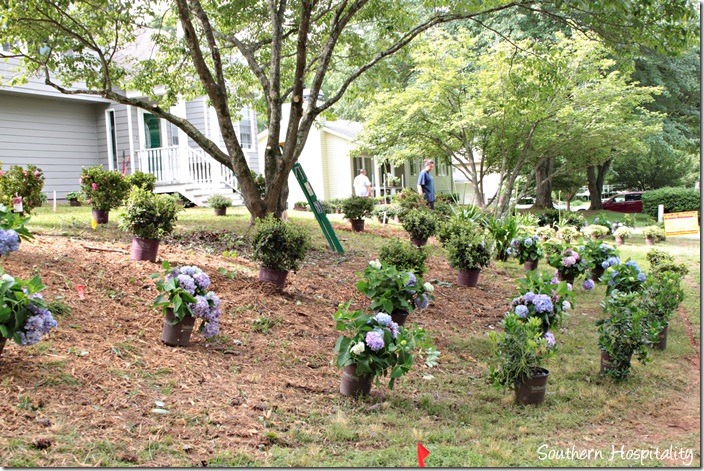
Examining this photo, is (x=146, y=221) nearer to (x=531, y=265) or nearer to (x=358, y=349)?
(x=358, y=349)

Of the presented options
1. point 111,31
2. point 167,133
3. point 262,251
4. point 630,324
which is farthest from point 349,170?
point 630,324

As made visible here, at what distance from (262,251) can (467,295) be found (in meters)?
3.22

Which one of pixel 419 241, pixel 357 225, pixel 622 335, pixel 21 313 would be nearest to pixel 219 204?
pixel 357 225

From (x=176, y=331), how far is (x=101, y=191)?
5134 mm

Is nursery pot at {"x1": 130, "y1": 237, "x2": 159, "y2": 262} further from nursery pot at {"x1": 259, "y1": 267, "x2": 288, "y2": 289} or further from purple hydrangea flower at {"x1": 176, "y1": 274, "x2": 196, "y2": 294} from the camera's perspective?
purple hydrangea flower at {"x1": 176, "y1": 274, "x2": 196, "y2": 294}

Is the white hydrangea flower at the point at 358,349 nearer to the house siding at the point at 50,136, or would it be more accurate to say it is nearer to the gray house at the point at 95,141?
the gray house at the point at 95,141

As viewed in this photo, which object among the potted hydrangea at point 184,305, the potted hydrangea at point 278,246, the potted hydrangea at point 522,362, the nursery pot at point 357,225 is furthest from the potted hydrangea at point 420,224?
the potted hydrangea at point 184,305

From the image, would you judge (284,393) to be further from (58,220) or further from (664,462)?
(58,220)

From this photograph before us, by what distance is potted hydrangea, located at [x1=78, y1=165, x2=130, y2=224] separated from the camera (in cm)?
898

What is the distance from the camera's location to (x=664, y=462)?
3.42 m

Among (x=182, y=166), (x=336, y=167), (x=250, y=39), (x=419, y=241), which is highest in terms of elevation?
(x=250, y=39)

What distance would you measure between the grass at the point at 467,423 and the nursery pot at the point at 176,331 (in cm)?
31

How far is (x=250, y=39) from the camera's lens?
11469mm

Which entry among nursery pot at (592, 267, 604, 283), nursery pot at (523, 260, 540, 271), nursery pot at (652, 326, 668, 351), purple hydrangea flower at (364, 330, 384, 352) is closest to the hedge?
nursery pot at (523, 260, 540, 271)
